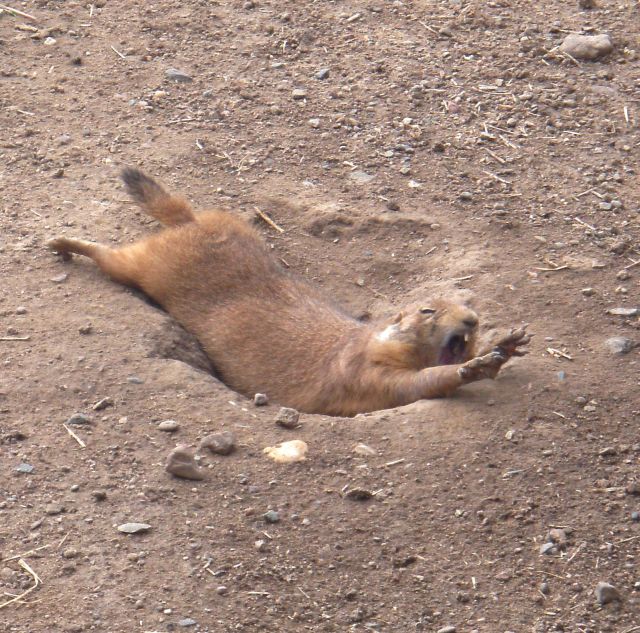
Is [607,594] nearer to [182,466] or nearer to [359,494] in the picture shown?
[359,494]

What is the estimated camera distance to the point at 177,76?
310 inches

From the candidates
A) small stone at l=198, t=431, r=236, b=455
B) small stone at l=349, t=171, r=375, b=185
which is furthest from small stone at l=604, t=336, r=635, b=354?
small stone at l=349, t=171, r=375, b=185

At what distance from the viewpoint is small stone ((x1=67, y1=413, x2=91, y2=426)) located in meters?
4.95

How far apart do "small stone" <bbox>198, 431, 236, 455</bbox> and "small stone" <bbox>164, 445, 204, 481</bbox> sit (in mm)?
141

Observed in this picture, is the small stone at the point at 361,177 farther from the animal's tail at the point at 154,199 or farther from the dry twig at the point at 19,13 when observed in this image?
the dry twig at the point at 19,13

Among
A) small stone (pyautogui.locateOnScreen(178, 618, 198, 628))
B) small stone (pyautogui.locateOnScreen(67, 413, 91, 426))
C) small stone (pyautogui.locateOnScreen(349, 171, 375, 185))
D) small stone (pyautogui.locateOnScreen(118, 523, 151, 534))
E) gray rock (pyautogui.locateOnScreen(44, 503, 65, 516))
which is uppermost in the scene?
small stone (pyautogui.locateOnScreen(178, 618, 198, 628))

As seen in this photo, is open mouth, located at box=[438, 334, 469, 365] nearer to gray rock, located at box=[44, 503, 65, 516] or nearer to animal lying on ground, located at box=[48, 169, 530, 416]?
animal lying on ground, located at box=[48, 169, 530, 416]

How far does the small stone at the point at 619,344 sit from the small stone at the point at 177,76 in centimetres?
372

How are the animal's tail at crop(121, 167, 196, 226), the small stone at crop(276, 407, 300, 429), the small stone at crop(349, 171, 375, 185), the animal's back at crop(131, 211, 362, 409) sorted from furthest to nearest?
1. the small stone at crop(349, 171, 375, 185)
2. the animal's tail at crop(121, 167, 196, 226)
3. the animal's back at crop(131, 211, 362, 409)
4. the small stone at crop(276, 407, 300, 429)

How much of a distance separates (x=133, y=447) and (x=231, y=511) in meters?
0.59

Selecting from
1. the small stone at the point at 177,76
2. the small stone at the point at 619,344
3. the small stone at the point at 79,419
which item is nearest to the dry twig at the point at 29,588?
the small stone at the point at 79,419

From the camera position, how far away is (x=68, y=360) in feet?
17.6

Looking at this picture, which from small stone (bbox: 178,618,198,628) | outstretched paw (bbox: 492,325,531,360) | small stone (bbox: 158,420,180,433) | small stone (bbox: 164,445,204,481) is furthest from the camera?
outstretched paw (bbox: 492,325,531,360)

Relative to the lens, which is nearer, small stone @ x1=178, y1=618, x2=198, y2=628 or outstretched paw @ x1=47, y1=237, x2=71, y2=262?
small stone @ x1=178, y1=618, x2=198, y2=628
